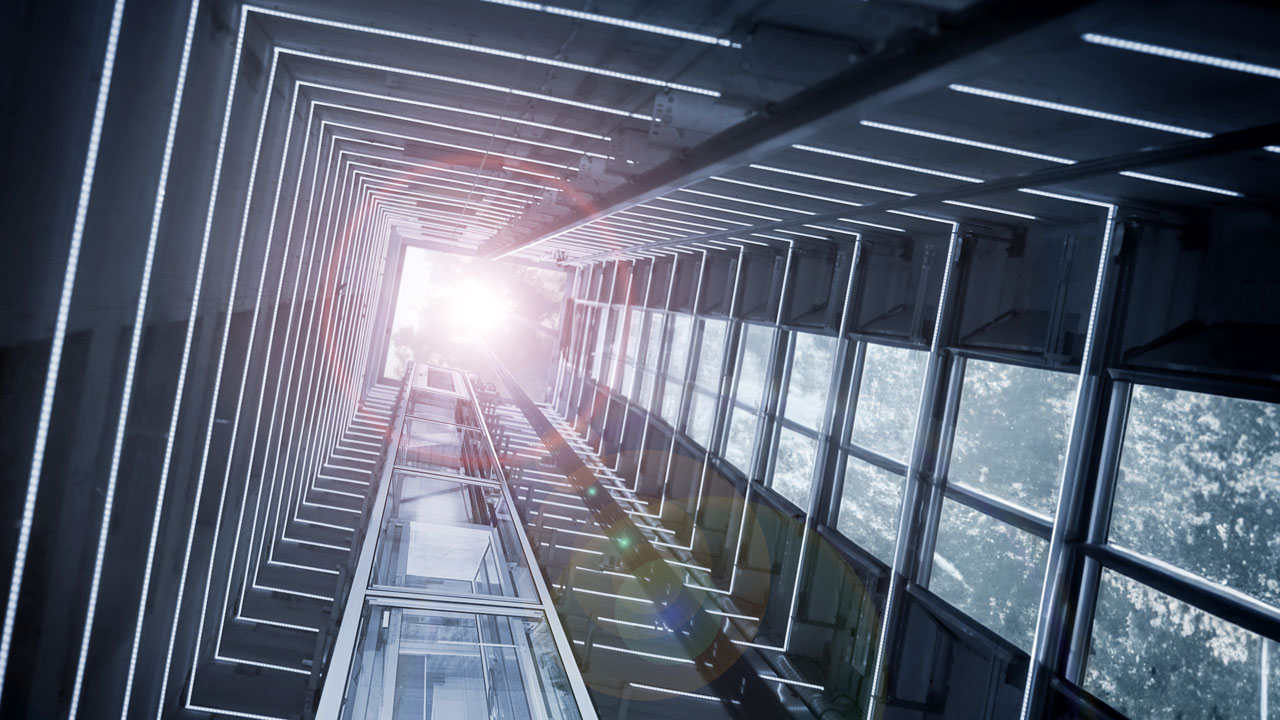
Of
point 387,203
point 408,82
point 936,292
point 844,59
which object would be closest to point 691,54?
point 844,59

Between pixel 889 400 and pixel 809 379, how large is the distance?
5.30 feet

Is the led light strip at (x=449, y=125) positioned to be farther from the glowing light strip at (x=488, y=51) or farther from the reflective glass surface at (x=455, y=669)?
the reflective glass surface at (x=455, y=669)

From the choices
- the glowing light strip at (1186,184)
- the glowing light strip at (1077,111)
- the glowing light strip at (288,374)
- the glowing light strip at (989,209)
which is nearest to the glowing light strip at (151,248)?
the glowing light strip at (1077,111)

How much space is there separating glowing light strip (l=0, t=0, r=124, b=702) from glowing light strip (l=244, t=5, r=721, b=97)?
1.39m

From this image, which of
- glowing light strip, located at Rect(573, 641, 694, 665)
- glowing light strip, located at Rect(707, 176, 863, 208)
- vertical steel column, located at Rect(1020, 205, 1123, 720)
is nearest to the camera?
vertical steel column, located at Rect(1020, 205, 1123, 720)

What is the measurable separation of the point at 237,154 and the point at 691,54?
7.63 feet

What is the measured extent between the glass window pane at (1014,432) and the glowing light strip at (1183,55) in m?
2.91

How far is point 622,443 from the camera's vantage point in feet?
47.9

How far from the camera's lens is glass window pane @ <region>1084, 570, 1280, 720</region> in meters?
3.79

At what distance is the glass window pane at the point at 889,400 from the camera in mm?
6902

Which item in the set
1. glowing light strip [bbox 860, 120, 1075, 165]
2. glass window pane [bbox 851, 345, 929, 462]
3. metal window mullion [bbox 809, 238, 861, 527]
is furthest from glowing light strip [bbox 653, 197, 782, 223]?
glowing light strip [bbox 860, 120, 1075, 165]

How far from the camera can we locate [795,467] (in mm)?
8602

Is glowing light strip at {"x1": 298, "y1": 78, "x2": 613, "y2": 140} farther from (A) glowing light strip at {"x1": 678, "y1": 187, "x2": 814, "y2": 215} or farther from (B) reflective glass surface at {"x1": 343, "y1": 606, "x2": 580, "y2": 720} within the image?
(B) reflective glass surface at {"x1": 343, "y1": 606, "x2": 580, "y2": 720}

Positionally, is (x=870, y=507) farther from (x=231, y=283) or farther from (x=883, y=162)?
(x=231, y=283)
